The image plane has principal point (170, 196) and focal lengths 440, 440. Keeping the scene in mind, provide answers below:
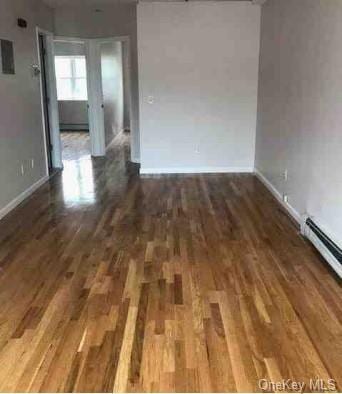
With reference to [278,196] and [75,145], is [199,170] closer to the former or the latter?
[278,196]

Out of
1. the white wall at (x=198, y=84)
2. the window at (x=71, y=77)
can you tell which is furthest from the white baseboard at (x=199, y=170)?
the window at (x=71, y=77)

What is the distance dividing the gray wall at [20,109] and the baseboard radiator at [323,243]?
318cm

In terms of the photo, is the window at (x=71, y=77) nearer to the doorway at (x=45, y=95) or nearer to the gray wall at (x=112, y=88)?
the gray wall at (x=112, y=88)

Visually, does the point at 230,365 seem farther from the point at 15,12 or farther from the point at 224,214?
the point at 15,12

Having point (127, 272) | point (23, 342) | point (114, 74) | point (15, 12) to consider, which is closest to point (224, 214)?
point (127, 272)

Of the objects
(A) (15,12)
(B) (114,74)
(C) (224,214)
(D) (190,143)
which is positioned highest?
(A) (15,12)

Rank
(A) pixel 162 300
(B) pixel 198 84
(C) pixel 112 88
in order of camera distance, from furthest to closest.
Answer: (C) pixel 112 88
(B) pixel 198 84
(A) pixel 162 300

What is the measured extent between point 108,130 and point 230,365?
784 centimetres

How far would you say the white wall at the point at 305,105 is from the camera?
136 inches

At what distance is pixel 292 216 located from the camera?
4605 millimetres

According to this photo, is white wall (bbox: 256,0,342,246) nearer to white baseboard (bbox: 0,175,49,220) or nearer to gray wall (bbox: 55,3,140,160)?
gray wall (bbox: 55,3,140,160)

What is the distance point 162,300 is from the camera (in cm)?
294

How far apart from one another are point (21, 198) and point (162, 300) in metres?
3.11

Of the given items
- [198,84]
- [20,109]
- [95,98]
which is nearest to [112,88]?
[95,98]
